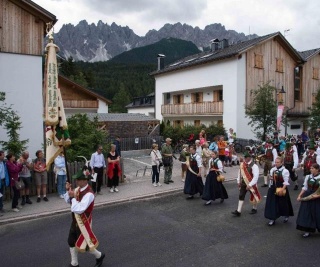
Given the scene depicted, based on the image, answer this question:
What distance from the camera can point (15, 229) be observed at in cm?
794

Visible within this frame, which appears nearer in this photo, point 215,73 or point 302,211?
point 302,211

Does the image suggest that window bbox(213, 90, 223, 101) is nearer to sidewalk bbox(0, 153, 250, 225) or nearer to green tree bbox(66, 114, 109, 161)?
sidewalk bbox(0, 153, 250, 225)

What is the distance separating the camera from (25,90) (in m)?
15.3

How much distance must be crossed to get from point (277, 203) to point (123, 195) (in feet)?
17.1

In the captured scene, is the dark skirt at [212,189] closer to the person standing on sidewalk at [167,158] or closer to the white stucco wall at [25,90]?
the person standing on sidewalk at [167,158]

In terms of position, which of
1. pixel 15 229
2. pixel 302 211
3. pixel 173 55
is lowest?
pixel 15 229

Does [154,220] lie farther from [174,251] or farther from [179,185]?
[179,185]

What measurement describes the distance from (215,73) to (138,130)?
8.80 metres

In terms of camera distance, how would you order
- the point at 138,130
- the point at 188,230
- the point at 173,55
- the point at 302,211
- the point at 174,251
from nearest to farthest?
the point at 174,251 → the point at 302,211 → the point at 188,230 → the point at 138,130 → the point at 173,55

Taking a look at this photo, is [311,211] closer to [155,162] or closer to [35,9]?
[155,162]

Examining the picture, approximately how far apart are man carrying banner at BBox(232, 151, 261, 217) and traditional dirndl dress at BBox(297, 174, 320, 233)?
1635 mm

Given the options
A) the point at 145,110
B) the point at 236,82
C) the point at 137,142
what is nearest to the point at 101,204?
the point at 137,142

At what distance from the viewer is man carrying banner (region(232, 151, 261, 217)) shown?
8.68 meters

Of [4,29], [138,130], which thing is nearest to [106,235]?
[4,29]
